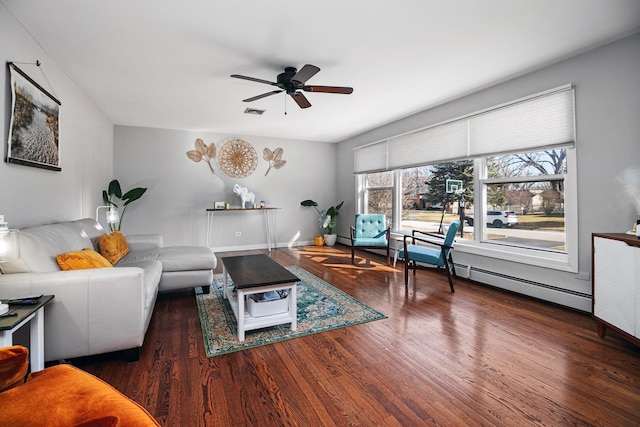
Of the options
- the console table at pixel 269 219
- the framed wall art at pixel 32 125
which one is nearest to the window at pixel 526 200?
the console table at pixel 269 219

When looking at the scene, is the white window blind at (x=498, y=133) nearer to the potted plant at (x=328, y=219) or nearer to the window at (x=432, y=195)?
the window at (x=432, y=195)

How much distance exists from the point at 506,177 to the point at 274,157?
4501 millimetres

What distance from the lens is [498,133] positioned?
359cm

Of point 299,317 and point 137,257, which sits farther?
point 137,257

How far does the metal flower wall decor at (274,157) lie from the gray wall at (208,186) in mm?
81

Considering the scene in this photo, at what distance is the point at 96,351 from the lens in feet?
6.32

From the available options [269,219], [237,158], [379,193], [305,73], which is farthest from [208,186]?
[305,73]

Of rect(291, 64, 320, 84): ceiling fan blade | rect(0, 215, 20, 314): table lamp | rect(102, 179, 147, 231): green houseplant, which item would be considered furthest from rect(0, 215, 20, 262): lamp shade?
rect(102, 179, 147, 231): green houseplant

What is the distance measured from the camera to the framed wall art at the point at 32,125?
89.3 inches

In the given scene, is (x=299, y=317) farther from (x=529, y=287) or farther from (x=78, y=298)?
(x=529, y=287)

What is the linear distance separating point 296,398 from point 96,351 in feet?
4.35

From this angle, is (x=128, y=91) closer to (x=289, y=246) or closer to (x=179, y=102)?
(x=179, y=102)

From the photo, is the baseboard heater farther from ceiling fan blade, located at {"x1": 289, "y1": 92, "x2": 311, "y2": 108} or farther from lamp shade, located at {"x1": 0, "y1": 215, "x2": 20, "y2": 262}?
lamp shade, located at {"x1": 0, "y1": 215, "x2": 20, "y2": 262}

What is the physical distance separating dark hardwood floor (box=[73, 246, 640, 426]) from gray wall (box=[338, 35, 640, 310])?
52 centimetres
